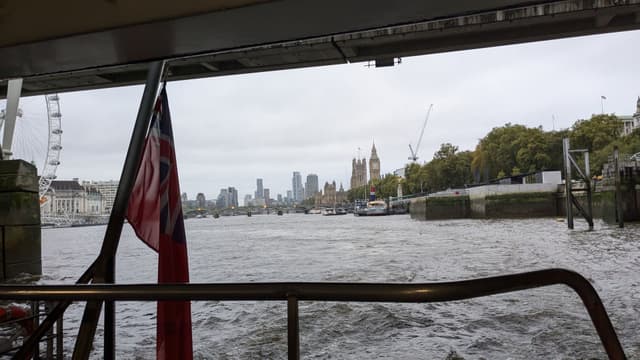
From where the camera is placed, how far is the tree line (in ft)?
176

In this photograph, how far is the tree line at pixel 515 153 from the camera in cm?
5369

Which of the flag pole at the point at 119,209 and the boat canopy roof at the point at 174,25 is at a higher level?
the boat canopy roof at the point at 174,25

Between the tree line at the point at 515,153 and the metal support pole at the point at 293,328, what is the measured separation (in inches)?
1732

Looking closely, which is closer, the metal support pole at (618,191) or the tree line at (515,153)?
the metal support pole at (618,191)

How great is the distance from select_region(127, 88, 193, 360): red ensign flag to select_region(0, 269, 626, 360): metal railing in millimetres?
1121

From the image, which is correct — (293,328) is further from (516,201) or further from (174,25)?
(516,201)

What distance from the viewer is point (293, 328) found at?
4.61ft

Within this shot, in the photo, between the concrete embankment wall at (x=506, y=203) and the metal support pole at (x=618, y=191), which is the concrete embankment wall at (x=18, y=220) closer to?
the metal support pole at (x=618, y=191)

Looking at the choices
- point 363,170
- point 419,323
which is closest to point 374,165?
point 363,170

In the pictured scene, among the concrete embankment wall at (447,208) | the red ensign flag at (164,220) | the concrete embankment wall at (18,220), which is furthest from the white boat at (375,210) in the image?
the red ensign flag at (164,220)

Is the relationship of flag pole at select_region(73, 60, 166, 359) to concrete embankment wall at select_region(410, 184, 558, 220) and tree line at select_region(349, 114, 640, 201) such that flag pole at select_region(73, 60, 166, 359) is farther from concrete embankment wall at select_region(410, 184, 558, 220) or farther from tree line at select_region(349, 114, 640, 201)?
concrete embankment wall at select_region(410, 184, 558, 220)

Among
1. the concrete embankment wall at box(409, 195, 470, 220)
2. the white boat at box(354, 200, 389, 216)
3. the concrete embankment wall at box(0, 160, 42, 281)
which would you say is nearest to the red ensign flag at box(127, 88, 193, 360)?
the concrete embankment wall at box(0, 160, 42, 281)

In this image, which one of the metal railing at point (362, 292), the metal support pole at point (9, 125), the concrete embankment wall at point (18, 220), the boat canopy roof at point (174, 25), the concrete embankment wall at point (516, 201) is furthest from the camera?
the concrete embankment wall at point (516, 201)

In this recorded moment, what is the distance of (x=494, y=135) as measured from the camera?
70.6 meters
